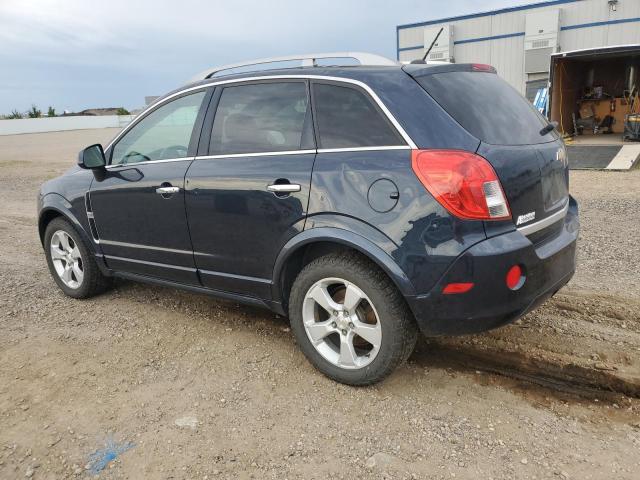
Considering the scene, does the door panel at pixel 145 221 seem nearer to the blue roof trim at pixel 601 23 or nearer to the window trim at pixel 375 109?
the window trim at pixel 375 109

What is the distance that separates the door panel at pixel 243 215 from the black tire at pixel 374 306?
10.3 inches

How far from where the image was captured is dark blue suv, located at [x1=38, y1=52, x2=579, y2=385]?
104 inches

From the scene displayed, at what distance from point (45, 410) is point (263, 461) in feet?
4.57

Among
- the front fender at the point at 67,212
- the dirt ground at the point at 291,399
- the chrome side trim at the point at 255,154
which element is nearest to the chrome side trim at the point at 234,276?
the dirt ground at the point at 291,399

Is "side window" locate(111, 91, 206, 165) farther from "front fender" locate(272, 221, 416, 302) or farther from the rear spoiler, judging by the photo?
the rear spoiler

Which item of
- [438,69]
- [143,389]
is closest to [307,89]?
[438,69]

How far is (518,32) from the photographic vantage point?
22.6 metres

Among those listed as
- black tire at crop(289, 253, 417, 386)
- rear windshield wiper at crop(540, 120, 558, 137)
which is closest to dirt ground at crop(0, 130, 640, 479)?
black tire at crop(289, 253, 417, 386)

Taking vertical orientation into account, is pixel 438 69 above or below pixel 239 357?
above

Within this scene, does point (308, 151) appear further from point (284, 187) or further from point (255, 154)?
point (255, 154)

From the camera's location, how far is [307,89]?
321cm

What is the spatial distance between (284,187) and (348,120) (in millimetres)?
529

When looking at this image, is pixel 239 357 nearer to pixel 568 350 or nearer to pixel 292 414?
pixel 292 414

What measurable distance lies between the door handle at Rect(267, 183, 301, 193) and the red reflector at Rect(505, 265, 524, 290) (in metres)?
1.23
